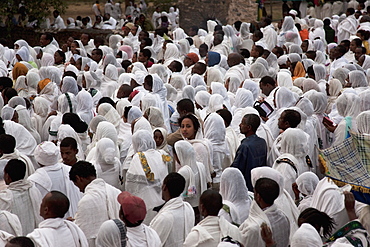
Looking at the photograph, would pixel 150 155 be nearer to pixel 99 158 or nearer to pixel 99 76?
pixel 99 158

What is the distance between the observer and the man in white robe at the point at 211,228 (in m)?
4.75

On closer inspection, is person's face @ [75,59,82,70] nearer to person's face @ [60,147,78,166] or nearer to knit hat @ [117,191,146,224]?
person's face @ [60,147,78,166]

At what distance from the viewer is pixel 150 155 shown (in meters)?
6.48

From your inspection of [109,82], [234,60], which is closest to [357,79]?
[234,60]

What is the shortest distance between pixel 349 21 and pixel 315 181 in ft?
41.3

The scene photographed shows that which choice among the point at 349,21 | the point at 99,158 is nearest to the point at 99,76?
the point at 99,158

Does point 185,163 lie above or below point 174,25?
above

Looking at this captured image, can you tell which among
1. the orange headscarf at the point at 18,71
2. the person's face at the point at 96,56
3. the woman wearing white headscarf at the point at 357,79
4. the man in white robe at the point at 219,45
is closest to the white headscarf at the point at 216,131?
the woman wearing white headscarf at the point at 357,79

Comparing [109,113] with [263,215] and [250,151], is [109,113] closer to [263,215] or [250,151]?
[250,151]

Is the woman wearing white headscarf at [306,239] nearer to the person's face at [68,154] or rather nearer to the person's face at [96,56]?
the person's face at [68,154]

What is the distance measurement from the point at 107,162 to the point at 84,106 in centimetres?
248

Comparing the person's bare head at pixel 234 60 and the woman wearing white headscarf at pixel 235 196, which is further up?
the woman wearing white headscarf at pixel 235 196

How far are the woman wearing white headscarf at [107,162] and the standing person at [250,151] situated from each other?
127 cm

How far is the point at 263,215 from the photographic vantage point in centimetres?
512
